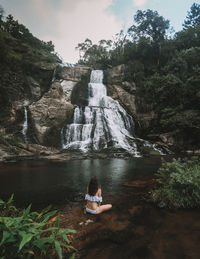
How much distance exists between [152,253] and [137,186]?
140 inches

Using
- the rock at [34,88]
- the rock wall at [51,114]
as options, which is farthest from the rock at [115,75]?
the rock at [34,88]

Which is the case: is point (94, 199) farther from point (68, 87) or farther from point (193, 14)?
point (193, 14)

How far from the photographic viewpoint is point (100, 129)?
18.8 m

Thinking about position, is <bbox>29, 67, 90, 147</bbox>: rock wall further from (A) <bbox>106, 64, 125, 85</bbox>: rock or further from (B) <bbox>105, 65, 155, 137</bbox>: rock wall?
(A) <bbox>106, 64, 125, 85</bbox>: rock

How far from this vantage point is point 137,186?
19.2 feet

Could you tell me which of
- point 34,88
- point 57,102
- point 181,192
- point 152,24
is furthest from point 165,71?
point 181,192

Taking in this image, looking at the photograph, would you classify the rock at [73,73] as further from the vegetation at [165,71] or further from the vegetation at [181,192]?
the vegetation at [181,192]

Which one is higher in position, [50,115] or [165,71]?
[165,71]

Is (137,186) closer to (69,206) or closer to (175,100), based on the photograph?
(69,206)

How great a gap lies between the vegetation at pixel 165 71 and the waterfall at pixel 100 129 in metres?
4.53

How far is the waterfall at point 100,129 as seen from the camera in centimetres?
1711

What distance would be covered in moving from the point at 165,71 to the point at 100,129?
14122 millimetres

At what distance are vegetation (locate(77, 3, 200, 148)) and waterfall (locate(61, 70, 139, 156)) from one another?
4.53 meters

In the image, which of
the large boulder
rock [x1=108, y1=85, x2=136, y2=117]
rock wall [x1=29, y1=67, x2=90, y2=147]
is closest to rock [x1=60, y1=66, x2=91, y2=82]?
rock wall [x1=29, y1=67, x2=90, y2=147]
